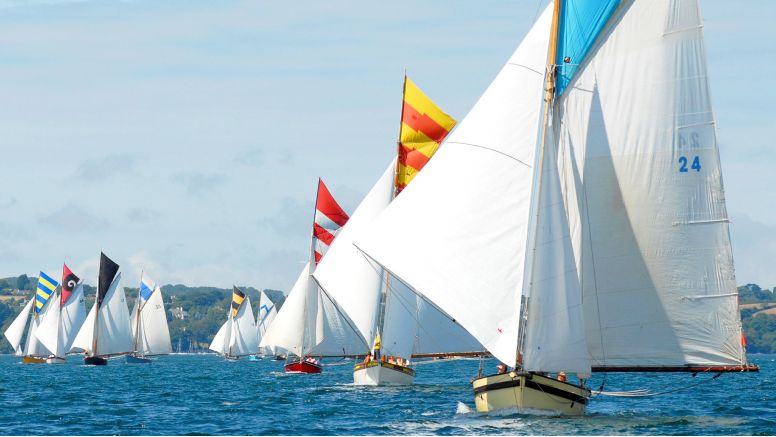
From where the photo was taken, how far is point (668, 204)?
37906mm

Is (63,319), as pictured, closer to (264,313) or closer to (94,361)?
(94,361)

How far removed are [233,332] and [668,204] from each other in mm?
128529

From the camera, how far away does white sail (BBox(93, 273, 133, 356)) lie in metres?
128

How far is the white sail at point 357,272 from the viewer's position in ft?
179

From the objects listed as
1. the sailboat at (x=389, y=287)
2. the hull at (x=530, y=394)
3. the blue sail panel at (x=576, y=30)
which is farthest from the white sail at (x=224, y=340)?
the blue sail panel at (x=576, y=30)

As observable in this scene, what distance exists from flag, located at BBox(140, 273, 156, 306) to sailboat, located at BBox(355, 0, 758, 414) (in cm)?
10654

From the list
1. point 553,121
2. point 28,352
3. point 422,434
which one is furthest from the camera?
point 28,352

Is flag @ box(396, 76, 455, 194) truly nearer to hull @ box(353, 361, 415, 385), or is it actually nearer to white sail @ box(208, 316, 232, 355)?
hull @ box(353, 361, 415, 385)

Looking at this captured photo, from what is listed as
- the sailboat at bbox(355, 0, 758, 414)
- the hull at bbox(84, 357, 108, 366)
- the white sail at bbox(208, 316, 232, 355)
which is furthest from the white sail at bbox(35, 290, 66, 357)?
the sailboat at bbox(355, 0, 758, 414)

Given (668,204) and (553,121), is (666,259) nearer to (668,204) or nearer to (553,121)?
(668,204)

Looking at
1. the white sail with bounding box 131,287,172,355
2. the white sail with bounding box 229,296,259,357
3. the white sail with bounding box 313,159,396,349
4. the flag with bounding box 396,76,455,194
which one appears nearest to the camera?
the white sail with bounding box 313,159,396,349

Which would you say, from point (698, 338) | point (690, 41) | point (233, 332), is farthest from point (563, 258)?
point (233, 332)

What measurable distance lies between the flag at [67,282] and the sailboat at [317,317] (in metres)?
62.4

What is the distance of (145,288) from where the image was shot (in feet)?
468
